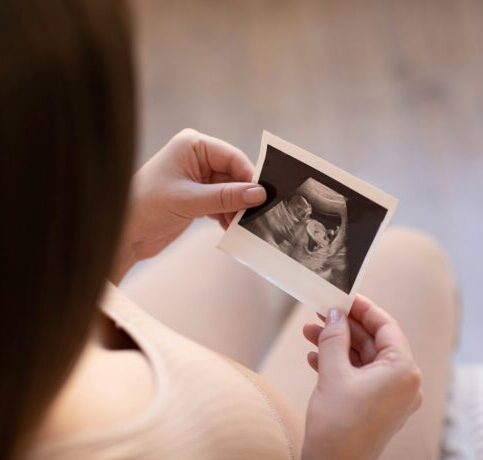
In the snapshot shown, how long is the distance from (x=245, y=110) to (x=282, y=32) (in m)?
0.36

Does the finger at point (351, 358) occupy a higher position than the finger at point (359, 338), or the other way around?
the finger at point (359, 338)

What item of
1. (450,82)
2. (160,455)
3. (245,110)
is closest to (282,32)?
(245,110)

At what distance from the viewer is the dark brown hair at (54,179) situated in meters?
0.39

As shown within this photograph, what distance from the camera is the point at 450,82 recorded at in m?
2.01

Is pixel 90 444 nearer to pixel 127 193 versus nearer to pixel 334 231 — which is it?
pixel 127 193

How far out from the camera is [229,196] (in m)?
0.81

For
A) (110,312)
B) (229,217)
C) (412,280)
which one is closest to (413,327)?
(412,280)

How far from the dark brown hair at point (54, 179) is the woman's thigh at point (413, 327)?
0.50 m

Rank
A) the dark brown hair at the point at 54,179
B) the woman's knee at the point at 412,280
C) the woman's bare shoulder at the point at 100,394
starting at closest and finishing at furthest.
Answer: the dark brown hair at the point at 54,179 → the woman's bare shoulder at the point at 100,394 → the woman's knee at the point at 412,280

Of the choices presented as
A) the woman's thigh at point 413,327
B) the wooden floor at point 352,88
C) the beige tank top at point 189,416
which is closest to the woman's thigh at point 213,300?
the woman's thigh at point 413,327

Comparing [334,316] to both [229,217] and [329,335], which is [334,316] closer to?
[329,335]

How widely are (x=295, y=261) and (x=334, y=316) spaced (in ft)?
0.27

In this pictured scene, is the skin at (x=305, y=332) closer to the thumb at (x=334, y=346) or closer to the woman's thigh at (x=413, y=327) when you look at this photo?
the thumb at (x=334, y=346)

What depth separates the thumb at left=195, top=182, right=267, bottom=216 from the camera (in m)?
0.81
